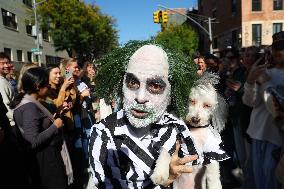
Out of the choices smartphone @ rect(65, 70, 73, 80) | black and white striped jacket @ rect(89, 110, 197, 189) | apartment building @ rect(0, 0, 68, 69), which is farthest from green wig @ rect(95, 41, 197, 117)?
apartment building @ rect(0, 0, 68, 69)

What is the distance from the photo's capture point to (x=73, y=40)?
95.5ft

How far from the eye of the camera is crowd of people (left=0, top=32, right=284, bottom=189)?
1.90 m

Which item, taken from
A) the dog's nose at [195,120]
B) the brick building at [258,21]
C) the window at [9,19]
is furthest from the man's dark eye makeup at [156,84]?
the brick building at [258,21]

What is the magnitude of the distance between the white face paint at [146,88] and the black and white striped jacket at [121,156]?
0.13 metres

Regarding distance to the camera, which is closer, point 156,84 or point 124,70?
point 156,84

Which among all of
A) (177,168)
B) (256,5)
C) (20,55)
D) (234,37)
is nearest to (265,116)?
(177,168)

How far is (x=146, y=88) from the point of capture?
6.19ft

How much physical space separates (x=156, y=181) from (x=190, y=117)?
1.16 meters

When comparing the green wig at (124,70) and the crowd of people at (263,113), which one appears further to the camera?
the crowd of people at (263,113)

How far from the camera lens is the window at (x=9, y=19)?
24.3m

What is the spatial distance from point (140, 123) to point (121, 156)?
0.77 feet

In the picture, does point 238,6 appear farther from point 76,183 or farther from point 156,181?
point 156,181

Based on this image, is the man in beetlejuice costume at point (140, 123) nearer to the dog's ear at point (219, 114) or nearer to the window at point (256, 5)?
the dog's ear at point (219, 114)

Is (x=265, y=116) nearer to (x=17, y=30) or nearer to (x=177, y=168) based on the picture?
(x=177, y=168)
